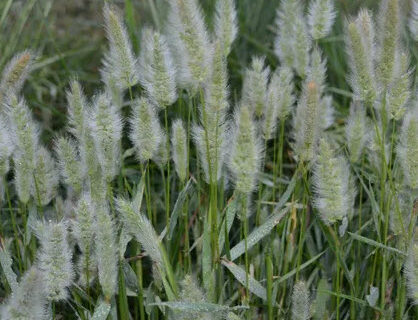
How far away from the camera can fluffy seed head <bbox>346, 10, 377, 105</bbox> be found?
7.43 feet

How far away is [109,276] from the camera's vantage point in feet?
7.12

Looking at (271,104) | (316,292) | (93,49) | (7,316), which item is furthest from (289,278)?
(93,49)

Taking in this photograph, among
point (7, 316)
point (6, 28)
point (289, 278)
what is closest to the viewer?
point (7, 316)

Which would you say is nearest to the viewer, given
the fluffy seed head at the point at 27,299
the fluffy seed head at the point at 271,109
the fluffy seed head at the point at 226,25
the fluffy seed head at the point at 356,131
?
the fluffy seed head at the point at 27,299

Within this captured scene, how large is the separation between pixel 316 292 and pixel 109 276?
2.76ft

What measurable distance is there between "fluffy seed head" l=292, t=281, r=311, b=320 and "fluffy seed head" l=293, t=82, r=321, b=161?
41cm

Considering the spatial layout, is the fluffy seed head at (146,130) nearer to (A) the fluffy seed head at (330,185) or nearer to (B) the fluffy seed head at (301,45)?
(A) the fluffy seed head at (330,185)

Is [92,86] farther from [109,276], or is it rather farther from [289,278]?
[109,276]

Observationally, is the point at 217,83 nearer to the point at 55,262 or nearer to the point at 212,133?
the point at 212,133

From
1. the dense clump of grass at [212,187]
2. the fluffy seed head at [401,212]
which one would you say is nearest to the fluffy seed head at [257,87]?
the dense clump of grass at [212,187]

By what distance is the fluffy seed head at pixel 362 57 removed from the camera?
2.26m

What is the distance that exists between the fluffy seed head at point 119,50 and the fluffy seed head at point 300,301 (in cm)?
80

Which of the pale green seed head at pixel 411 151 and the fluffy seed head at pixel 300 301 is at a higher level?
the pale green seed head at pixel 411 151

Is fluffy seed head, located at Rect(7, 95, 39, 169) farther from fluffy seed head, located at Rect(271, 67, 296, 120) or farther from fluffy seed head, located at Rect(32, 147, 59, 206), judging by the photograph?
fluffy seed head, located at Rect(271, 67, 296, 120)
